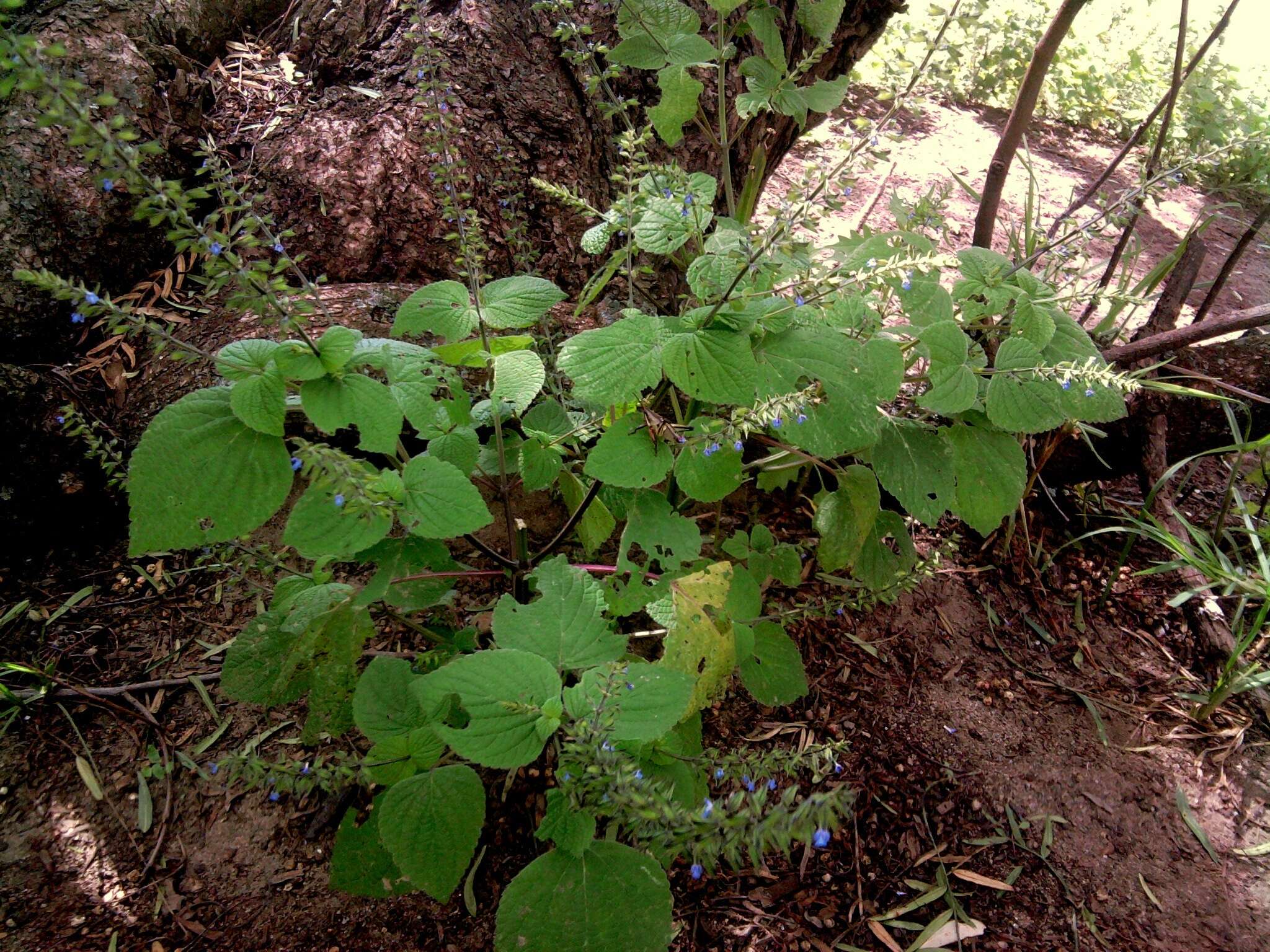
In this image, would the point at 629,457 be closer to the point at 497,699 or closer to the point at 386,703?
the point at 497,699

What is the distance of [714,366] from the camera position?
1338mm

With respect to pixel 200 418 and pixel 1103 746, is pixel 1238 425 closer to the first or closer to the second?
pixel 1103 746

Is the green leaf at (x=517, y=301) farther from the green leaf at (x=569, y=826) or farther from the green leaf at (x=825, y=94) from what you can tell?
the green leaf at (x=569, y=826)

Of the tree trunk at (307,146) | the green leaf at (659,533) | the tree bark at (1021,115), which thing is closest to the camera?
the green leaf at (659,533)

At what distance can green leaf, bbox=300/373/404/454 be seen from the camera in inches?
49.0

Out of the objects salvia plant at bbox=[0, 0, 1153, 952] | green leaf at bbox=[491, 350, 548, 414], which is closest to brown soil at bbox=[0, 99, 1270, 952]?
salvia plant at bbox=[0, 0, 1153, 952]

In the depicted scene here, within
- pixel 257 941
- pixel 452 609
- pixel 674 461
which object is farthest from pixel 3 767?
pixel 674 461

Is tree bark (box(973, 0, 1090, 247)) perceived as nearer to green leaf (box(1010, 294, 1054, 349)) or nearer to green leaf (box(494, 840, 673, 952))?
green leaf (box(1010, 294, 1054, 349))

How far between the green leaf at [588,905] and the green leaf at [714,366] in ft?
2.69

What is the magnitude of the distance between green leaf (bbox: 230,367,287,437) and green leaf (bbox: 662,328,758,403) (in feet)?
2.13

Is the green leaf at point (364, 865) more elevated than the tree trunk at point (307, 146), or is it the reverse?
the tree trunk at point (307, 146)

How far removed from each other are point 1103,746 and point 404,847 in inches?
73.8

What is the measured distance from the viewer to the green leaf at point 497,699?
118cm

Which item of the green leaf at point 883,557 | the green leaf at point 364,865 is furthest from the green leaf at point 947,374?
the green leaf at point 364,865
